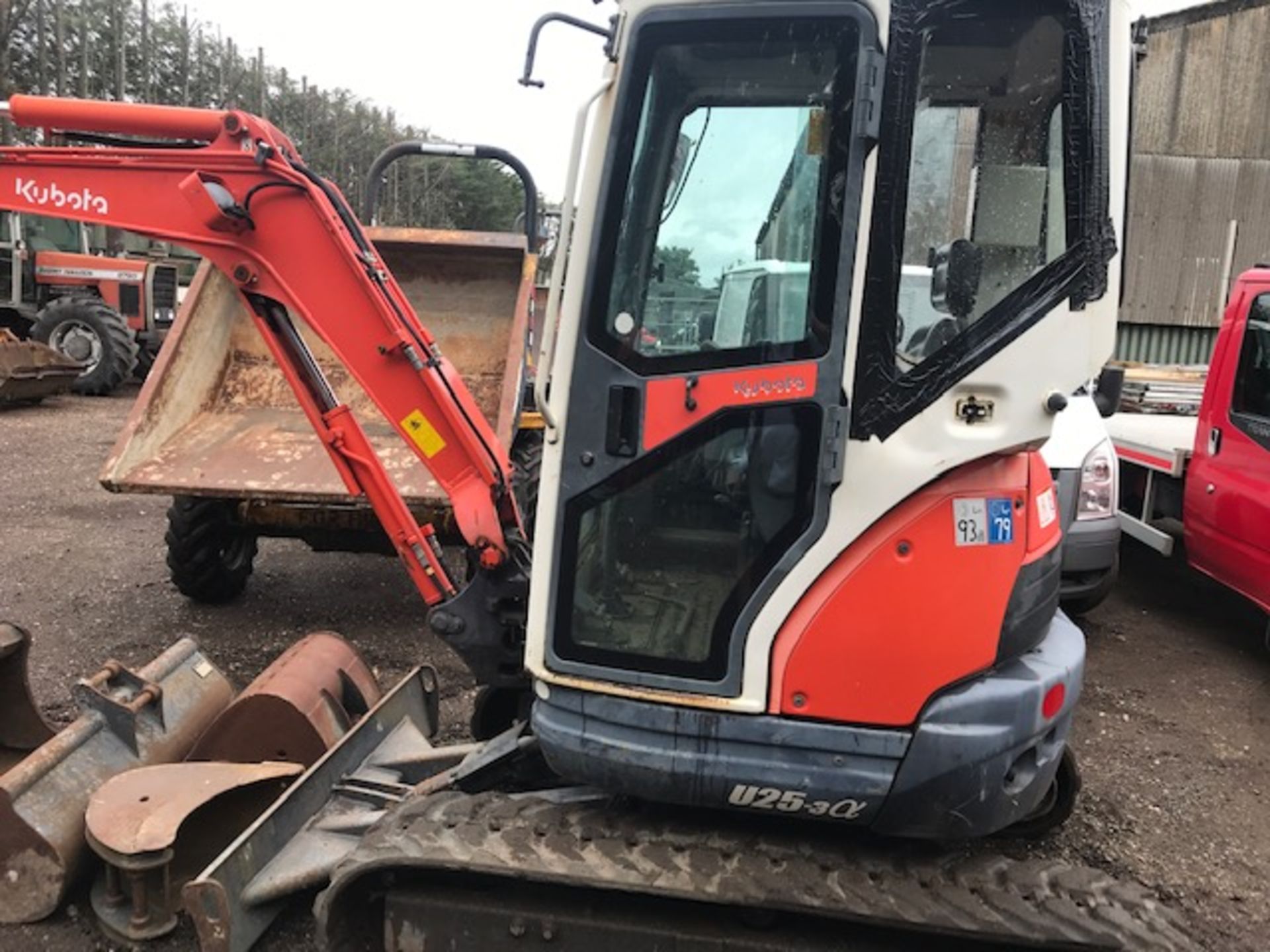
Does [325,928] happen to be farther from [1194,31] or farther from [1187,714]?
[1194,31]

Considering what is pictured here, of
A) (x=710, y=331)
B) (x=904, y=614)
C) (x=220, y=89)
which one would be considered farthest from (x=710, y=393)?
(x=220, y=89)

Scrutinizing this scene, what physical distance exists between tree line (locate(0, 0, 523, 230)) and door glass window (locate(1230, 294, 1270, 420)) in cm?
1912

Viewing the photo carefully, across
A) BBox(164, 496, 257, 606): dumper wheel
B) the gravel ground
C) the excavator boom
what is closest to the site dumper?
BBox(164, 496, 257, 606): dumper wheel

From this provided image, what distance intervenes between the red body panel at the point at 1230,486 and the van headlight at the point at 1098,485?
2.01 feet

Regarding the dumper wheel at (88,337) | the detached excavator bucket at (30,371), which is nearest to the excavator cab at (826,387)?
the detached excavator bucket at (30,371)

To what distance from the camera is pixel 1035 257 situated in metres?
2.12

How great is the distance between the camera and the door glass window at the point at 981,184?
6.84 ft

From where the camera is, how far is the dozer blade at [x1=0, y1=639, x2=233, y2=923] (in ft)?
9.29

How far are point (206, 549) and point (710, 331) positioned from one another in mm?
4165

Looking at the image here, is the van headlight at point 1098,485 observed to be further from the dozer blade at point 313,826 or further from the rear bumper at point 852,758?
the dozer blade at point 313,826

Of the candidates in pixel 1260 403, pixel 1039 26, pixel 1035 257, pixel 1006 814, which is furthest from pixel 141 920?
pixel 1260 403

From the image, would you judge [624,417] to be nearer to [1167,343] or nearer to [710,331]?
[710,331]

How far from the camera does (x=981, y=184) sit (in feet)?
7.19

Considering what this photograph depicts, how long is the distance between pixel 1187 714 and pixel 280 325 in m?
4.41
